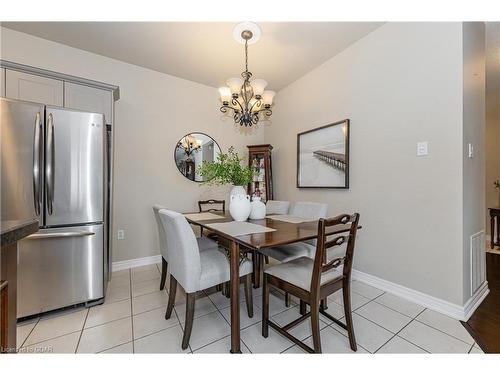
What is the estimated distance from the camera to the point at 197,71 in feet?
9.96

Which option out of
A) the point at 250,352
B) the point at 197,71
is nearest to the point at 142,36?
the point at 197,71

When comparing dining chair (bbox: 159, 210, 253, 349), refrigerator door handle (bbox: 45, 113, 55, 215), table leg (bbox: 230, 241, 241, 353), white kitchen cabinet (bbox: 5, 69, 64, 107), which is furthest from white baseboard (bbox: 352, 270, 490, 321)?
white kitchen cabinet (bbox: 5, 69, 64, 107)

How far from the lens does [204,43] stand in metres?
2.44

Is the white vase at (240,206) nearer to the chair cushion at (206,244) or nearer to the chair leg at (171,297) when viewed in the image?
the chair cushion at (206,244)

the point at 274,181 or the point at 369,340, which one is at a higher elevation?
the point at 274,181

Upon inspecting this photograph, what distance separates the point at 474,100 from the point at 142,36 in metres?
3.25

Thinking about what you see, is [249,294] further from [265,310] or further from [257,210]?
[257,210]

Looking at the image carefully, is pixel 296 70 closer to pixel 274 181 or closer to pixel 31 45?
pixel 274 181

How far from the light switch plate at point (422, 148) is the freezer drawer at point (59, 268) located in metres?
2.91

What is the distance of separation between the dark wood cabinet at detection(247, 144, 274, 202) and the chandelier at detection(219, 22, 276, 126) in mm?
1106

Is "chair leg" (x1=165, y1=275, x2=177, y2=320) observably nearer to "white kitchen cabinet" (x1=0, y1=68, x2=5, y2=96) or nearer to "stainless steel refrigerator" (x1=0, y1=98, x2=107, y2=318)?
"stainless steel refrigerator" (x1=0, y1=98, x2=107, y2=318)

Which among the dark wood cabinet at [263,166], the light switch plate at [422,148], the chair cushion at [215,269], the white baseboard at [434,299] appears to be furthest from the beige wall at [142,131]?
the light switch plate at [422,148]

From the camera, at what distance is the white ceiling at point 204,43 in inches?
86.2

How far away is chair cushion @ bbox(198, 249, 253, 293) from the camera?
1.50 meters
